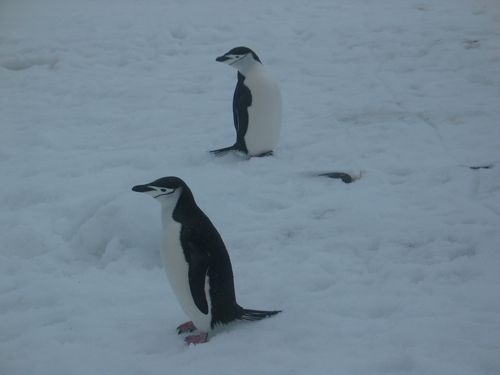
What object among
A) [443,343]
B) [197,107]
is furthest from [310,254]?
[197,107]

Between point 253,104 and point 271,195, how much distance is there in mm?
953

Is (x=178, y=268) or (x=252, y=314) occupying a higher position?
(x=178, y=268)

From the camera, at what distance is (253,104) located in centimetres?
476

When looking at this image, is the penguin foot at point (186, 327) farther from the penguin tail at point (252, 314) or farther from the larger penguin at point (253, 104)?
the larger penguin at point (253, 104)

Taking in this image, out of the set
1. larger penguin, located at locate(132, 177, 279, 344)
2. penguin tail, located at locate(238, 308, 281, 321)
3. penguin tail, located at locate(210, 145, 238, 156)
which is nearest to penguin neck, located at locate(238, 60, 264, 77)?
penguin tail, located at locate(210, 145, 238, 156)

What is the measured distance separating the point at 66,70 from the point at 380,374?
18.3ft

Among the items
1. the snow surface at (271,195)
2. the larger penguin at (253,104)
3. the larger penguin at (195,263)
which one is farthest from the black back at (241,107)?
the larger penguin at (195,263)

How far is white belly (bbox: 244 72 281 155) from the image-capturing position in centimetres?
476

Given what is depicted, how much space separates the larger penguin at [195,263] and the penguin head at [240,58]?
2.24 metres

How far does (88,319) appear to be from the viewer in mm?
2895

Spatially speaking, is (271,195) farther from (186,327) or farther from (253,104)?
(186,327)

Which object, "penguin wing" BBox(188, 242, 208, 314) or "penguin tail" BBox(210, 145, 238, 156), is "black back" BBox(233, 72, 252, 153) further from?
"penguin wing" BBox(188, 242, 208, 314)

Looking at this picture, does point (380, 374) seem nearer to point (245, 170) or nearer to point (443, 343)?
point (443, 343)

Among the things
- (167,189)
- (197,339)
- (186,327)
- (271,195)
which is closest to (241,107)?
(271,195)
